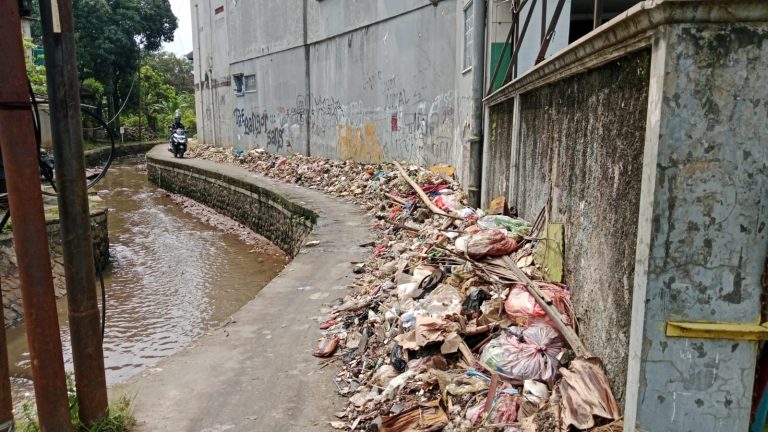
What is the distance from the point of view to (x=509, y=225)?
4434 millimetres

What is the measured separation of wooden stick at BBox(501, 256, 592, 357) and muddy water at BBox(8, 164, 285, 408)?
12.6 ft

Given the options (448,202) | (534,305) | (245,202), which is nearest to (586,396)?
(534,305)

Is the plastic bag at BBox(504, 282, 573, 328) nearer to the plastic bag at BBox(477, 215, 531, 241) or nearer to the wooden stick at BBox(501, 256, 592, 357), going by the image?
the wooden stick at BBox(501, 256, 592, 357)

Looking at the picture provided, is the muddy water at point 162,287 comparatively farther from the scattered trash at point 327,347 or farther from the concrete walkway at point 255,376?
the scattered trash at point 327,347

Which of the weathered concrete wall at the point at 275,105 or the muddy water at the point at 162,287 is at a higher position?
the weathered concrete wall at the point at 275,105

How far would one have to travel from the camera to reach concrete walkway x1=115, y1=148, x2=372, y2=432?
301 centimetres

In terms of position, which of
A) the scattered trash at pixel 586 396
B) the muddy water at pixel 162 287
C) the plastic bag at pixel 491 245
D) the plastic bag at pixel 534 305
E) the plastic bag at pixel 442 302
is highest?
the plastic bag at pixel 491 245

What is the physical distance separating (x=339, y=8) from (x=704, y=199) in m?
11.8

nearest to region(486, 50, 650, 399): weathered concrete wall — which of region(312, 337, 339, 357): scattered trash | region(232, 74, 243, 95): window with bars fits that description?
region(312, 337, 339, 357): scattered trash

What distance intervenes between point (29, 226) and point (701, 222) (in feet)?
8.61

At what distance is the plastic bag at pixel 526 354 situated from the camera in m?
2.54

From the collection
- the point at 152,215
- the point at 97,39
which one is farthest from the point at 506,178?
the point at 97,39

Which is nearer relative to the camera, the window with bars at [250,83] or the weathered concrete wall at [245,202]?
the weathered concrete wall at [245,202]

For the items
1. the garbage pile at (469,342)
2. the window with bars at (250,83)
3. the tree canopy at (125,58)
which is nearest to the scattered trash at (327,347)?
the garbage pile at (469,342)
